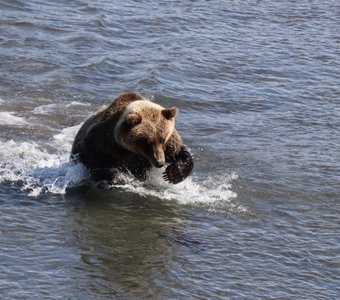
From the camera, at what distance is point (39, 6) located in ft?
62.7

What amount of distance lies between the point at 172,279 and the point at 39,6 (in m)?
12.0

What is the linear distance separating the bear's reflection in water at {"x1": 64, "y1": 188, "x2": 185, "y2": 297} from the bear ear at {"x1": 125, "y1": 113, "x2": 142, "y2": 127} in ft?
2.81

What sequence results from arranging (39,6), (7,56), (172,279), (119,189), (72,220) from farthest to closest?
(39,6), (7,56), (119,189), (72,220), (172,279)

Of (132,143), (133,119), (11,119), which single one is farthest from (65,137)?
(133,119)

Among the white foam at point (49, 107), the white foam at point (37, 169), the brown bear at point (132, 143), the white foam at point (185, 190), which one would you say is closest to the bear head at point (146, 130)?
the brown bear at point (132, 143)

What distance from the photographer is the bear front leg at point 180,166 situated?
32.1 feet

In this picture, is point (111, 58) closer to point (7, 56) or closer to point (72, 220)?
point (7, 56)

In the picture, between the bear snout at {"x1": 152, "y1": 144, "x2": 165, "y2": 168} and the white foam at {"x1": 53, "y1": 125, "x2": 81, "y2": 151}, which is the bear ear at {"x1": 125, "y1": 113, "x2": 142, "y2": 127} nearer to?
Result: the bear snout at {"x1": 152, "y1": 144, "x2": 165, "y2": 168}

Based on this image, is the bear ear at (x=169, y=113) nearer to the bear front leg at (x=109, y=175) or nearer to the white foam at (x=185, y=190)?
the white foam at (x=185, y=190)

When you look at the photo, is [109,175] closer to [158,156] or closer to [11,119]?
[158,156]

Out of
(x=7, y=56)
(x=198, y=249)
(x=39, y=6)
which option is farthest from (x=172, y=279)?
(x=39, y=6)

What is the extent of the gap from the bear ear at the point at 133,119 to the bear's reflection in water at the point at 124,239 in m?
0.86

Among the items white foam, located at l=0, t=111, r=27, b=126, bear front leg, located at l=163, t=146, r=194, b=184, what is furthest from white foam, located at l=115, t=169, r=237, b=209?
white foam, located at l=0, t=111, r=27, b=126

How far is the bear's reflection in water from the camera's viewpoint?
802 centimetres
